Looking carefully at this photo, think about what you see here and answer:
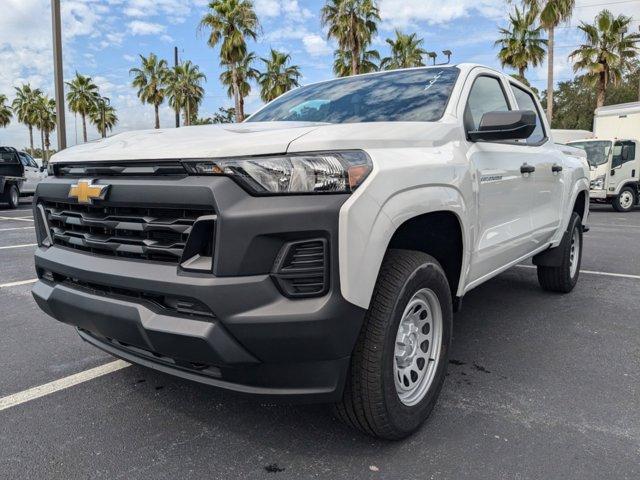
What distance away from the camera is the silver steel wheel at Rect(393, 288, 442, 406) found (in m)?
2.45

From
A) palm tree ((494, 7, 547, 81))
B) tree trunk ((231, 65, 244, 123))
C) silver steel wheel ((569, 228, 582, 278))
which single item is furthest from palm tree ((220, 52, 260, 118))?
silver steel wheel ((569, 228, 582, 278))

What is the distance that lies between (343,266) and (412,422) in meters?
0.93

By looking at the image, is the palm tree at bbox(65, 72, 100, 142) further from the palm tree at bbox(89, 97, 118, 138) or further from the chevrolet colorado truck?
the chevrolet colorado truck

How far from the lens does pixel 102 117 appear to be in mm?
56969

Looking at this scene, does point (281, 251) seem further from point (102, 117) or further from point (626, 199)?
point (102, 117)

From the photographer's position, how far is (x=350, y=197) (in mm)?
1963

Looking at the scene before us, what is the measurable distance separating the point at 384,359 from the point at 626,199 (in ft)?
58.0

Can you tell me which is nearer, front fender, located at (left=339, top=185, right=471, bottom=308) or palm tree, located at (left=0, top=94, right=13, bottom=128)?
front fender, located at (left=339, top=185, right=471, bottom=308)

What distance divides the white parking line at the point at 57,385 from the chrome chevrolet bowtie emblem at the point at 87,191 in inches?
49.1

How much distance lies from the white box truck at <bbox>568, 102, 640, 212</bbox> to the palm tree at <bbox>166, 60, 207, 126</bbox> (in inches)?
1369

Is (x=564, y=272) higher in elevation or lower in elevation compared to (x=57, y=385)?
higher

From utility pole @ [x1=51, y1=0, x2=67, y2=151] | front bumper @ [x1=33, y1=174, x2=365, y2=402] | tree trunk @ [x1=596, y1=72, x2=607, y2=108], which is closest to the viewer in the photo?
front bumper @ [x1=33, y1=174, x2=365, y2=402]

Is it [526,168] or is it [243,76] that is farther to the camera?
[243,76]

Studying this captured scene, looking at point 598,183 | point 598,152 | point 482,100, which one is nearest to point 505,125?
point 482,100
